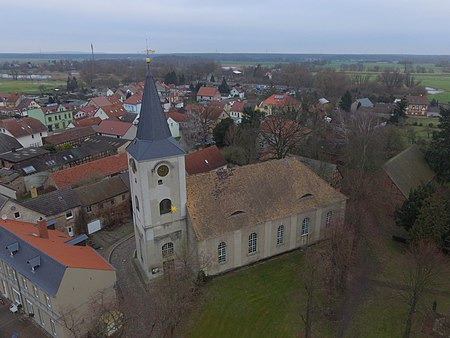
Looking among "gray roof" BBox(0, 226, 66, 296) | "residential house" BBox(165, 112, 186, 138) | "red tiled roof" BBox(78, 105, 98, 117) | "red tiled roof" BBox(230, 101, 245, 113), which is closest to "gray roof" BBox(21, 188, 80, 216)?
"gray roof" BBox(0, 226, 66, 296)

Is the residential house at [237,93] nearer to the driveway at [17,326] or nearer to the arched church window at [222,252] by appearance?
the arched church window at [222,252]

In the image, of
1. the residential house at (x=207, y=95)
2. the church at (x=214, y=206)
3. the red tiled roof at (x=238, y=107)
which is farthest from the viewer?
the residential house at (x=207, y=95)

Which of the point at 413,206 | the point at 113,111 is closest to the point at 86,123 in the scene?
the point at 113,111

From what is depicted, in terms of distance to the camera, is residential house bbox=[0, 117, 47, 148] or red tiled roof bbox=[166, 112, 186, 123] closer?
residential house bbox=[0, 117, 47, 148]

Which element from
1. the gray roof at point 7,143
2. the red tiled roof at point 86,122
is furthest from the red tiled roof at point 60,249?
the red tiled roof at point 86,122

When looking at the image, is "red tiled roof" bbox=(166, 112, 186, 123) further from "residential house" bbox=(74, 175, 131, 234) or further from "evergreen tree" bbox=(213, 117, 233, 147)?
"residential house" bbox=(74, 175, 131, 234)

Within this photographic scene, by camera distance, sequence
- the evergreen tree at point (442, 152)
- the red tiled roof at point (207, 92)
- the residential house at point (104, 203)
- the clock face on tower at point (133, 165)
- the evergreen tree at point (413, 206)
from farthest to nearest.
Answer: the red tiled roof at point (207, 92)
the evergreen tree at point (442, 152)
the residential house at point (104, 203)
the evergreen tree at point (413, 206)
the clock face on tower at point (133, 165)

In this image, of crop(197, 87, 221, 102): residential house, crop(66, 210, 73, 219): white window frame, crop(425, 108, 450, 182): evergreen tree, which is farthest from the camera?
crop(197, 87, 221, 102): residential house

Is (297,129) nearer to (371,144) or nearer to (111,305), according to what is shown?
(371,144)
